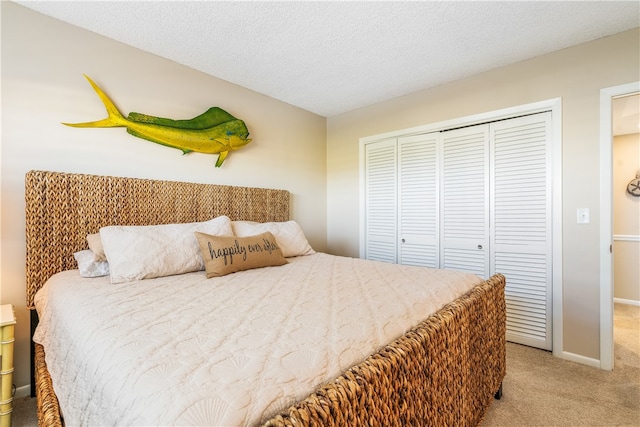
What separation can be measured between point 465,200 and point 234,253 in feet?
7.11

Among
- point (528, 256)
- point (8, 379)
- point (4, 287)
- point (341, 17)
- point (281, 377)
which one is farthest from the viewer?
point (528, 256)

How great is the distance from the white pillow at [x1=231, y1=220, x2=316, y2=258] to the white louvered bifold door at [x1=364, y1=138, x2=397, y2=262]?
102 cm

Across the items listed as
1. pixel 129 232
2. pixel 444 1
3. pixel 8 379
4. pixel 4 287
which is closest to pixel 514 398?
pixel 444 1

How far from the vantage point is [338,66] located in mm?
2512

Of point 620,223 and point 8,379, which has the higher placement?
point 620,223

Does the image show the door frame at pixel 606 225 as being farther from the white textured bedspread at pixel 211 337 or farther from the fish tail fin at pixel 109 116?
the fish tail fin at pixel 109 116

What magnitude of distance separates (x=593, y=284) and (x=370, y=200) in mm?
2054

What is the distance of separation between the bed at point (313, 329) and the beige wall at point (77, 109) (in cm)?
14

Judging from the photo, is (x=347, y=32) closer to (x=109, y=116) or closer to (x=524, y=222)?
(x=109, y=116)

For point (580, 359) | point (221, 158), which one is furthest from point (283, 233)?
point (580, 359)

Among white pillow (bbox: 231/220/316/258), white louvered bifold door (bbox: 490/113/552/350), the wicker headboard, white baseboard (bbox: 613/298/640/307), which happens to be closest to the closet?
white louvered bifold door (bbox: 490/113/552/350)

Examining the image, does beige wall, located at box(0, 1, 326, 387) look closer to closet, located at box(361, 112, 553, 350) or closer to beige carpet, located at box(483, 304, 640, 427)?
closet, located at box(361, 112, 553, 350)

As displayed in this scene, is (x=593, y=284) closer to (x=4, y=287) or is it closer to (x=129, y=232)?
(x=129, y=232)

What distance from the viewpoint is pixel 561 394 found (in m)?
1.81
